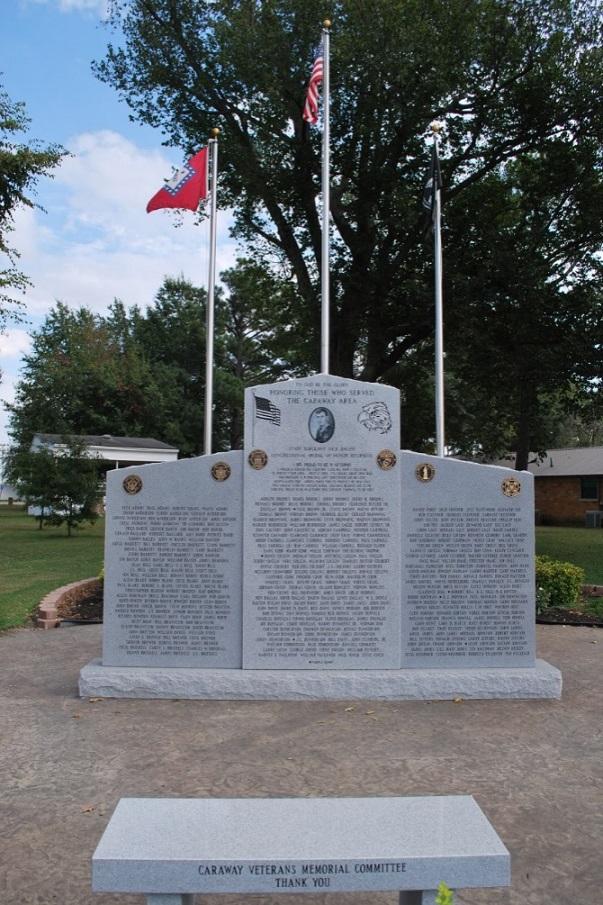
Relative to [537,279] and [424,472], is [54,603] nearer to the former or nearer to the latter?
[424,472]

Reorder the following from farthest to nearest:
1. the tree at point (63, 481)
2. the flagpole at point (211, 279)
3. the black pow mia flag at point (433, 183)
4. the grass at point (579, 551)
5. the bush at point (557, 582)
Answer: the tree at point (63, 481), the grass at point (579, 551), the flagpole at point (211, 279), the black pow mia flag at point (433, 183), the bush at point (557, 582)

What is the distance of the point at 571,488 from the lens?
38.2 m

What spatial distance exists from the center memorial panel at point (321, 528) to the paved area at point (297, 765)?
0.53 meters

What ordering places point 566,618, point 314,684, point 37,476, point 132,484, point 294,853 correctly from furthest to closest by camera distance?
point 37,476 → point 566,618 → point 132,484 → point 314,684 → point 294,853

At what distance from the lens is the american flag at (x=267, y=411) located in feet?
22.7

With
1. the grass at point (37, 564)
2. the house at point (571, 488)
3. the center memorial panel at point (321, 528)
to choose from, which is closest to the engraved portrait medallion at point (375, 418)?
the center memorial panel at point (321, 528)

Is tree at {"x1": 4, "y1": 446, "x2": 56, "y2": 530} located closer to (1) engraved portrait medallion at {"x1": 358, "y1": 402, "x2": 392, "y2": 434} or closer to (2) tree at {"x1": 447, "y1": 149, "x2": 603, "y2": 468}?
(2) tree at {"x1": 447, "y1": 149, "x2": 603, "y2": 468}

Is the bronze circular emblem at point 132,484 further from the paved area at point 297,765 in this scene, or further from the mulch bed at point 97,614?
the mulch bed at point 97,614

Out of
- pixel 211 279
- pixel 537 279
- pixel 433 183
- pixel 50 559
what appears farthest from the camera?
pixel 537 279

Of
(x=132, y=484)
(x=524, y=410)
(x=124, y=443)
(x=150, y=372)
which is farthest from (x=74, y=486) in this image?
(x=150, y=372)

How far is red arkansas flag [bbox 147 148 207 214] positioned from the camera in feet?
41.2

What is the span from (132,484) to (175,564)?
0.80 metres

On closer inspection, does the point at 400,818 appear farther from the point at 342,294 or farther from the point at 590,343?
the point at 342,294

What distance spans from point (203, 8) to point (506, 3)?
807 centimetres
